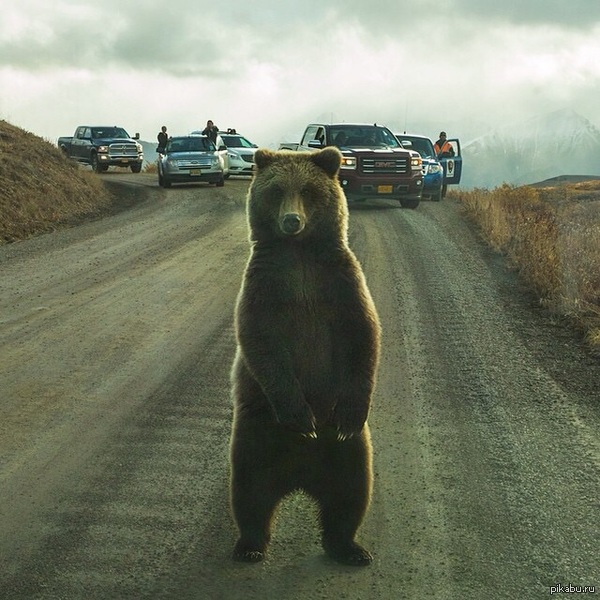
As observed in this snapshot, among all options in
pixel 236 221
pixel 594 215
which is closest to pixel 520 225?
pixel 594 215

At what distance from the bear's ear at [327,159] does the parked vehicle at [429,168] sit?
74.7 feet

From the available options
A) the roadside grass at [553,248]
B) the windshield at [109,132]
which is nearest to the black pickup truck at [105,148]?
the windshield at [109,132]

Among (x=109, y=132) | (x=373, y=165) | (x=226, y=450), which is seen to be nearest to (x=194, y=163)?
(x=373, y=165)

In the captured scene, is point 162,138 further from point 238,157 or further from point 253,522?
point 253,522

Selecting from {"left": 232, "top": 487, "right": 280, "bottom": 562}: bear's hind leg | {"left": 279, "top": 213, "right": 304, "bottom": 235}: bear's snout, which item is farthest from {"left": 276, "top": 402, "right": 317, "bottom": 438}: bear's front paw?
{"left": 279, "top": 213, "right": 304, "bottom": 235}: bear's snout

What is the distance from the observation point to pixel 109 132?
1652 inches

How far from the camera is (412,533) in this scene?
16.6 ft

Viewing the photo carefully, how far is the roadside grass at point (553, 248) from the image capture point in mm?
11609

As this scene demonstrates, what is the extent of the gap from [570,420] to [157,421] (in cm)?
328

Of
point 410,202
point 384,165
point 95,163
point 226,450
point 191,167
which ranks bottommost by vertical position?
point 226,450

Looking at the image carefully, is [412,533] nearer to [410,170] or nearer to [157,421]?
[157,421]

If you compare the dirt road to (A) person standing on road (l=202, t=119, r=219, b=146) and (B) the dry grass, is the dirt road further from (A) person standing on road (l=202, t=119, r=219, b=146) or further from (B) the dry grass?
(A) person standing on road (l=202, t=119, r=219, b=146)

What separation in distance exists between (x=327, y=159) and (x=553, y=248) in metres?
11.3

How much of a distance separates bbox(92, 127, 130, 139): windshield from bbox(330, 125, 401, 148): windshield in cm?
1915
